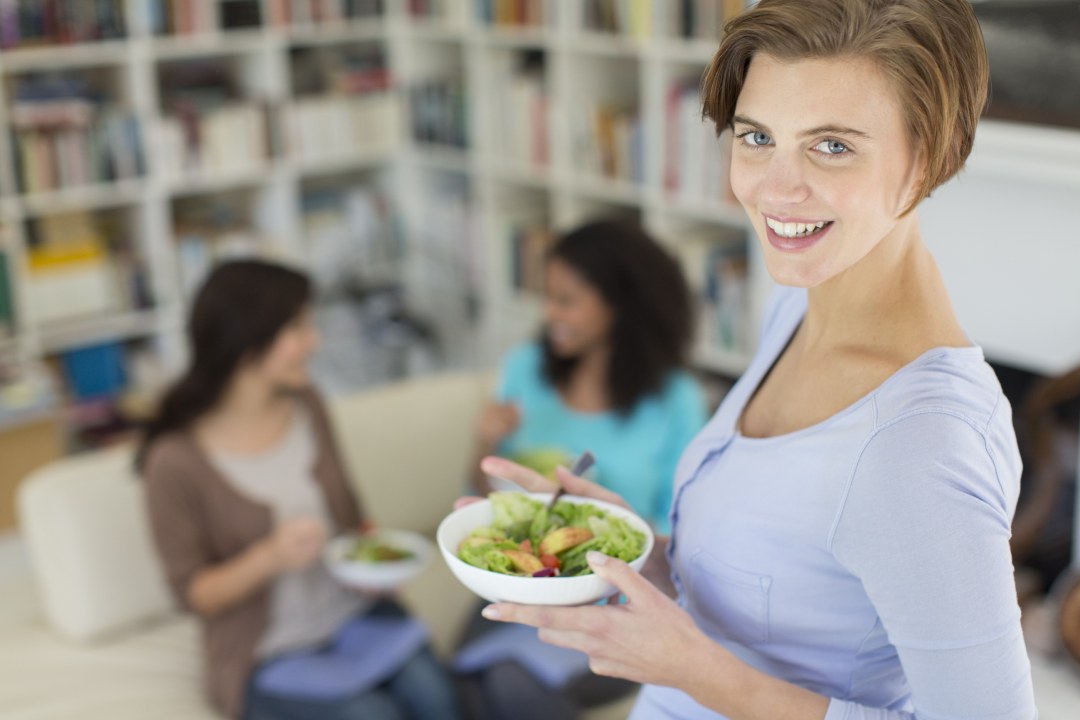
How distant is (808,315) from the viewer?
1028 millimetres

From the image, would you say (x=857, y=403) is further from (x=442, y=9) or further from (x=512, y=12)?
(x=442, y=9)

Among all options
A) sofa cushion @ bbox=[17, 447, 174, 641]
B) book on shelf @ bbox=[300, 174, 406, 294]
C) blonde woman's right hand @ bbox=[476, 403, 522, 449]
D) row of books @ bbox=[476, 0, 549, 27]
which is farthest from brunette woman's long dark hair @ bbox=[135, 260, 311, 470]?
book on shelf @ bbox=[300, 174, 406, 294]

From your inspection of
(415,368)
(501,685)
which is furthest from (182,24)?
(501,685)

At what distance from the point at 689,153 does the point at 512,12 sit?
36.5 inches

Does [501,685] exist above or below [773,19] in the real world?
below

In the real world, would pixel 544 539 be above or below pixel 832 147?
below

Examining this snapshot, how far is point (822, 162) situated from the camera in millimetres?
847

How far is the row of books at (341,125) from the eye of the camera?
4211mm

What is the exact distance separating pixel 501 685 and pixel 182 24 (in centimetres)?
261

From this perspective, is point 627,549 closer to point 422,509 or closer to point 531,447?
point 531,447

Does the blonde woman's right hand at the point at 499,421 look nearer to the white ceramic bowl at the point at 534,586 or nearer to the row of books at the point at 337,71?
the white ceramic bowl at the point at 534,586

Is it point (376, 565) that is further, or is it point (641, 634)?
point (376, 565)

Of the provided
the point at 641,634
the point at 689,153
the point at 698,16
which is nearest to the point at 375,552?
the point at 641,634

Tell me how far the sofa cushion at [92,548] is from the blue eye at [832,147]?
1815 millimetres
